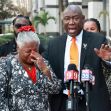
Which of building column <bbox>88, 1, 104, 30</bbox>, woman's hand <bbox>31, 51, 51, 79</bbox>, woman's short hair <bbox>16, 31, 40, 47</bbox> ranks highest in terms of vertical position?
woman's short hair <bbox>16, 31, 40, 47</bbox>

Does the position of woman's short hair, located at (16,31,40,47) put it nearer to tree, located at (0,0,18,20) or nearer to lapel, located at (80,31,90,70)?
lapel, located at (80,31,90,70)

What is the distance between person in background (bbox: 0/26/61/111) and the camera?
438 cm

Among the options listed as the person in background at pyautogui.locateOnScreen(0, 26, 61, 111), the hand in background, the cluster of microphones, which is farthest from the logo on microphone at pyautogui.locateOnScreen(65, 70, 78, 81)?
the hand in background

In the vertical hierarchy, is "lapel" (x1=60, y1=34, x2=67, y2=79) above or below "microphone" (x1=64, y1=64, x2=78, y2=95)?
above

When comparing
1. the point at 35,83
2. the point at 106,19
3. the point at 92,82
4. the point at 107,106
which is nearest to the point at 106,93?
the point at 107,106

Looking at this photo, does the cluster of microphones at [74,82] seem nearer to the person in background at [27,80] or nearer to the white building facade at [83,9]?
the person in background at [27,80]

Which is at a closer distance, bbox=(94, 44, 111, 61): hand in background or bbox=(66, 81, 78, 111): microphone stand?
bbox=(66, 81, 78, 111): microphone stand

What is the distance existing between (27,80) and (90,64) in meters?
0.73

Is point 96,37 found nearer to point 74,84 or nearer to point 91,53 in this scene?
point 91,53

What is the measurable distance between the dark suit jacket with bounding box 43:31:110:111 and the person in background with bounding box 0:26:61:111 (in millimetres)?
431

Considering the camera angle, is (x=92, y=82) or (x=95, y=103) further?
(x=95, y=103)

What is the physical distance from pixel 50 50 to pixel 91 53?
16.4 inches

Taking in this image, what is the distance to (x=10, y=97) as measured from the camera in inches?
176

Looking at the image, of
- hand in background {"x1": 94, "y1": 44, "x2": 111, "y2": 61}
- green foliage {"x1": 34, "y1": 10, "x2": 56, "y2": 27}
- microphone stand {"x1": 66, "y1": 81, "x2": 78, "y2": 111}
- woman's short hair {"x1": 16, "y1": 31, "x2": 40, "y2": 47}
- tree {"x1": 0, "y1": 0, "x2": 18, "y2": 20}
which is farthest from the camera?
tree {"x1": 0, "y1": 0, "x2": 18, "y2": 20}
